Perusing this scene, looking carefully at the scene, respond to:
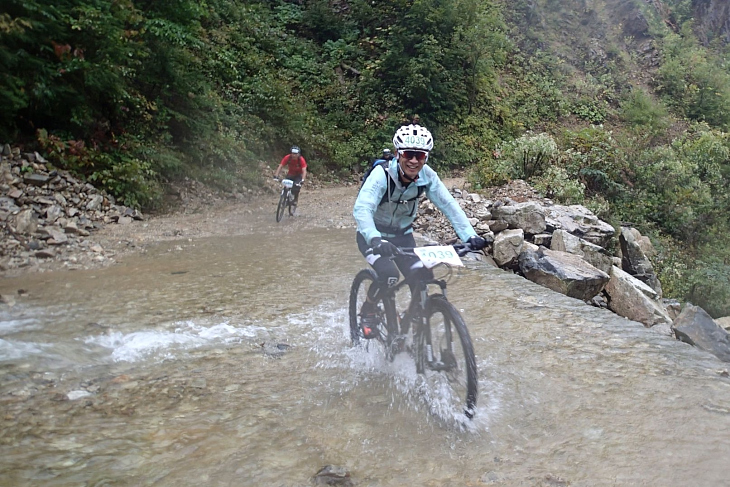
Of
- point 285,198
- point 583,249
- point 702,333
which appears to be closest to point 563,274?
point 583,249

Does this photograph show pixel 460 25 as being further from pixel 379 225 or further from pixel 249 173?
pixel 379 225

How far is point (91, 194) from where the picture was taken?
11391 mm

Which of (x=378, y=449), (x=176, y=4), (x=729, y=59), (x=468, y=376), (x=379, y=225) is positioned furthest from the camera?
(x=729, y=59)

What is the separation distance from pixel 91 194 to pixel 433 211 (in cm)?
750

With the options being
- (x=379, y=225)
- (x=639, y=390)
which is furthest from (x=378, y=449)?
(x=639, y=390)

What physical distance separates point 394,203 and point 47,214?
8.48 meters

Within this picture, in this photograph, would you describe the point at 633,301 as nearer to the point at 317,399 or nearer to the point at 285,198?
the point at 317,399

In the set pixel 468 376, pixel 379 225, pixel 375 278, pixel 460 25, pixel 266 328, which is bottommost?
pixel 266 328

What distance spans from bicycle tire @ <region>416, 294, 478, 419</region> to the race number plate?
0.98 ft

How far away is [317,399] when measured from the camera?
409 cm

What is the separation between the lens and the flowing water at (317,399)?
10.3 ft

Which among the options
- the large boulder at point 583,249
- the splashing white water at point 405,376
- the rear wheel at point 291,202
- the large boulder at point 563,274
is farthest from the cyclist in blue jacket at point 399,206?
the rear wheel at point 291,202

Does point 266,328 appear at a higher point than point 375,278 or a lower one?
lower

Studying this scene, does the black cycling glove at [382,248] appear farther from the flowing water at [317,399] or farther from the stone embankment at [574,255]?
the stone embankment at [574,255]
